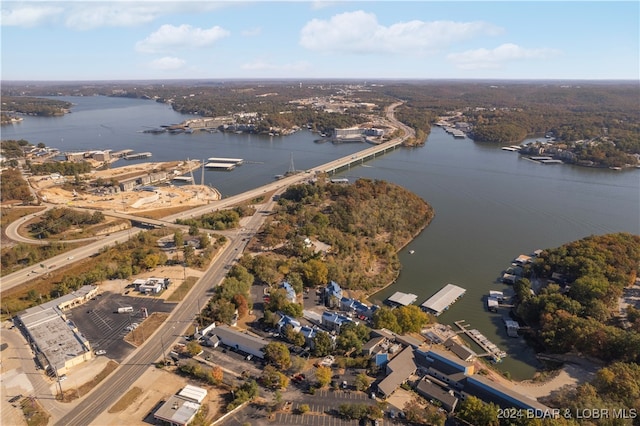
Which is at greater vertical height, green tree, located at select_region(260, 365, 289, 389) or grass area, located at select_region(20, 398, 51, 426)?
green tree, located at select_region(260, 365, 289, 389)

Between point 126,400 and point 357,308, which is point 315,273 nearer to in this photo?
point 357,308

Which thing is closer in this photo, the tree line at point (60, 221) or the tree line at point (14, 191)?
the tree line at point (60, 221)

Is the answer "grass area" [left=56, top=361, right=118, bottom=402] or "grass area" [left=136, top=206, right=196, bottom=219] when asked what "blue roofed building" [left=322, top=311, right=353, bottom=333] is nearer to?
"grass area" [left=56, top=361, right=118, bottom=402]

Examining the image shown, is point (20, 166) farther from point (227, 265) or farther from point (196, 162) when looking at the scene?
point (227, 265)

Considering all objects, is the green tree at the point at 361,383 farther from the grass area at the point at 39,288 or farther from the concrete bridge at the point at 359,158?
the concrete bridge at the point at 359,158

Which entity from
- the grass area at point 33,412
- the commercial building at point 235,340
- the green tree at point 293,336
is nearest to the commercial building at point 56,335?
the grass area at point 33,412

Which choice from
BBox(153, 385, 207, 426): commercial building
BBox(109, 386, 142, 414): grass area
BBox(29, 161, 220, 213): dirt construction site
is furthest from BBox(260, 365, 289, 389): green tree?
BBox(29, 161, 220, 213): dirt construction site
